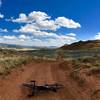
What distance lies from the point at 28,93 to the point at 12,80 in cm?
426

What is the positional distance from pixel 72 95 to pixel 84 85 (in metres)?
2.84

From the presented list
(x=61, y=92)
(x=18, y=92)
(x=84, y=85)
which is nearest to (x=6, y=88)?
(x=18, y=92)

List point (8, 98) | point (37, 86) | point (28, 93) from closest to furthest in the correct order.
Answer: point (8, 98)
point (28, 93)
point (37, 86)

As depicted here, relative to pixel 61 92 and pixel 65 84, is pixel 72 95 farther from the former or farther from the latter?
pixel 65 84

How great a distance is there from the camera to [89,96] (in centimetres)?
1251

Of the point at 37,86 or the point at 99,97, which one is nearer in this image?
the point at 99,97

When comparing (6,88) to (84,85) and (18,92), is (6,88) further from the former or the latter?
(84,85)

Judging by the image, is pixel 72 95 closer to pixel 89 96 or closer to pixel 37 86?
pixel 89 96

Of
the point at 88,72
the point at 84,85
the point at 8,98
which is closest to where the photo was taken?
the point at 8,98

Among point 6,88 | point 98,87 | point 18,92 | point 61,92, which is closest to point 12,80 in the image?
point 6,88

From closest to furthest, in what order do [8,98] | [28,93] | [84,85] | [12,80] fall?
[8,98] < [28,93] < [84,85] < [12,80]

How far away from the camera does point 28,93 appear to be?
519 inches

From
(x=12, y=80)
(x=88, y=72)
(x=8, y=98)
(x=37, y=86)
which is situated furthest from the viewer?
(x=88, y=72)

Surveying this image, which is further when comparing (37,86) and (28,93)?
(37,86)
